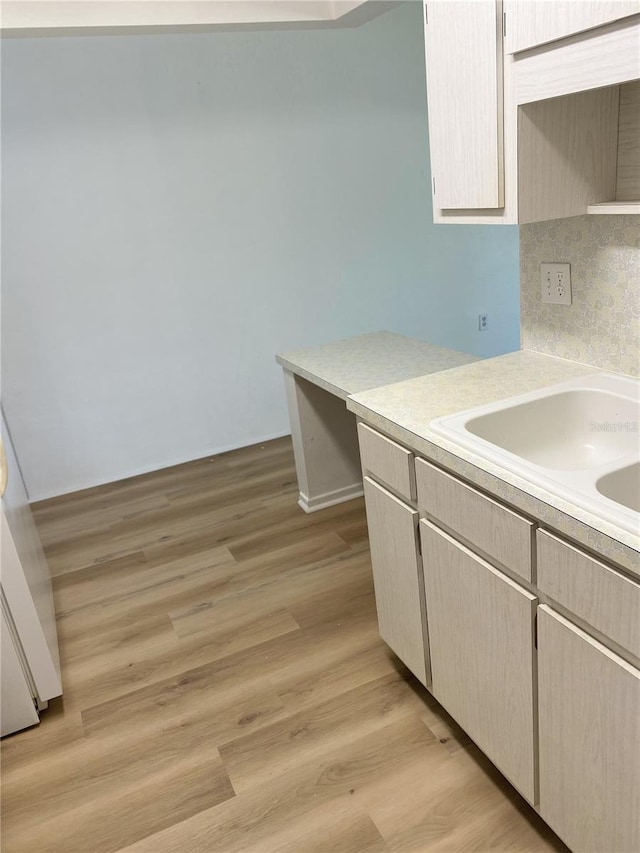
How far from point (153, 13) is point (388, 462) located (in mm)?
2068

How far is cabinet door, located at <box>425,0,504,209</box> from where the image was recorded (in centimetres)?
149

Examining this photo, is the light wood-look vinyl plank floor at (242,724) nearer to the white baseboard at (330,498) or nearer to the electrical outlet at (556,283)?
the white baseboard at (330,498)

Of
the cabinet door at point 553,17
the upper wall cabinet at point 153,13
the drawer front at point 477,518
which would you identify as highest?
the upper wall cabinet at point 153,13

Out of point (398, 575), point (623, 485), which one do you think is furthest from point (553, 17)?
point (398, 575)

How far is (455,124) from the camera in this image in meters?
1.66

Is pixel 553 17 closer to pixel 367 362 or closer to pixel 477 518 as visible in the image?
pixel 477 518

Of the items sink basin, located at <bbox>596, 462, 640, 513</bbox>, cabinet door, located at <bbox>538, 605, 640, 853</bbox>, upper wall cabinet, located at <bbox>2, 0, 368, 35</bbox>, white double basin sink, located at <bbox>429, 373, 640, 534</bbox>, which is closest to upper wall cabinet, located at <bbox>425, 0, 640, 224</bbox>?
white double basin sink, located at <bbox>429, 373, 640, 534</bbox>

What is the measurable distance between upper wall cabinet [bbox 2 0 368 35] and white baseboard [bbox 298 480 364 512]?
205 cm

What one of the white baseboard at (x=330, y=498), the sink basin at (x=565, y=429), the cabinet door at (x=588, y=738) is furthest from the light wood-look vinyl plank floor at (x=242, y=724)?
the sink basin at (x=565, y=429)

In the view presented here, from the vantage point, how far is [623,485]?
49.7 inches

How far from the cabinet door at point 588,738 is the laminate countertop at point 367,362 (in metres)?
1.20

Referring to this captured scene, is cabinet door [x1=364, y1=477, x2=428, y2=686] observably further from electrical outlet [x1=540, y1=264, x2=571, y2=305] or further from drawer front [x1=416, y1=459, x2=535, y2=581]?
electrical outlet [x1=540, y1=264, x2=571, y2=305]

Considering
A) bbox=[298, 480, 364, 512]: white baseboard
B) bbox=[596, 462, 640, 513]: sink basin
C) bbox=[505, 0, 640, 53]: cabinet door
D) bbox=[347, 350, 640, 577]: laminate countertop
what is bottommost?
bbox=[298, 480, 364, 512]: white baseboard

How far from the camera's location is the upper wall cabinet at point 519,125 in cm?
145
